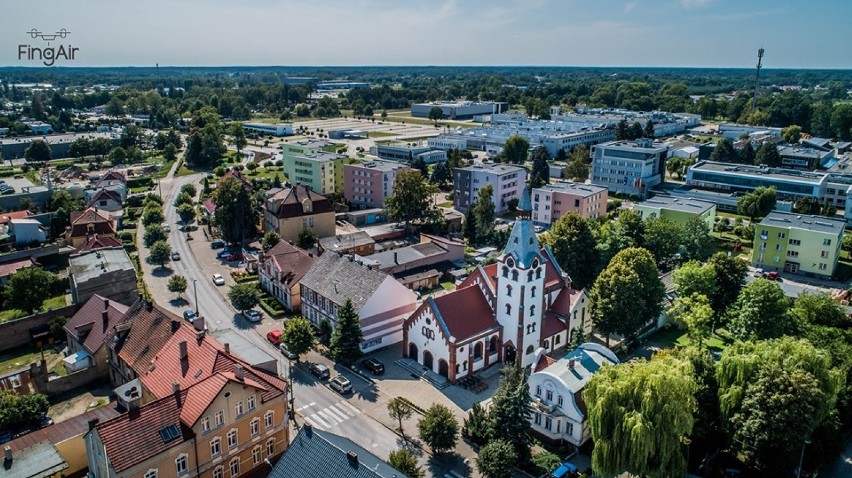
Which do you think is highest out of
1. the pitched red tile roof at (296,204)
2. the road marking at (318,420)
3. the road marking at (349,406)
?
the pitched red tile roof at (296,204)

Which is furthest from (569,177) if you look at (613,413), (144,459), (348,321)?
(144,459)

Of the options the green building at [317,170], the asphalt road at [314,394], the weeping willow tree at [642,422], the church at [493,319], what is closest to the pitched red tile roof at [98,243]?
the asphalt road at [314,394]

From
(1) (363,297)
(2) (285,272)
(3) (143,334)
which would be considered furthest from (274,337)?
(3) (143,334)

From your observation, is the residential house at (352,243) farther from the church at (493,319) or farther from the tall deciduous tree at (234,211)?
the church at (493,319)

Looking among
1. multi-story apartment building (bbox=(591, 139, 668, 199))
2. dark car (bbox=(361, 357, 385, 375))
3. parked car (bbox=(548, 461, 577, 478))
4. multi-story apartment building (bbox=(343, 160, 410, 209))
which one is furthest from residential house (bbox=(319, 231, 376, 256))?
multi-story apartment building (bbox=(591, 139, 668, 199))

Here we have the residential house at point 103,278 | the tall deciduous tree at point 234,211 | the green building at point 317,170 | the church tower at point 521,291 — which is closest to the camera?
the church tower at point 521,291

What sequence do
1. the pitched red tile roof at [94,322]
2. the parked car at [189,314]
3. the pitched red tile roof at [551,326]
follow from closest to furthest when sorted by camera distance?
the pitched red tile roof at [94,322]
the pitched red tile roof at [551,326]
the parked car at [189,314]
